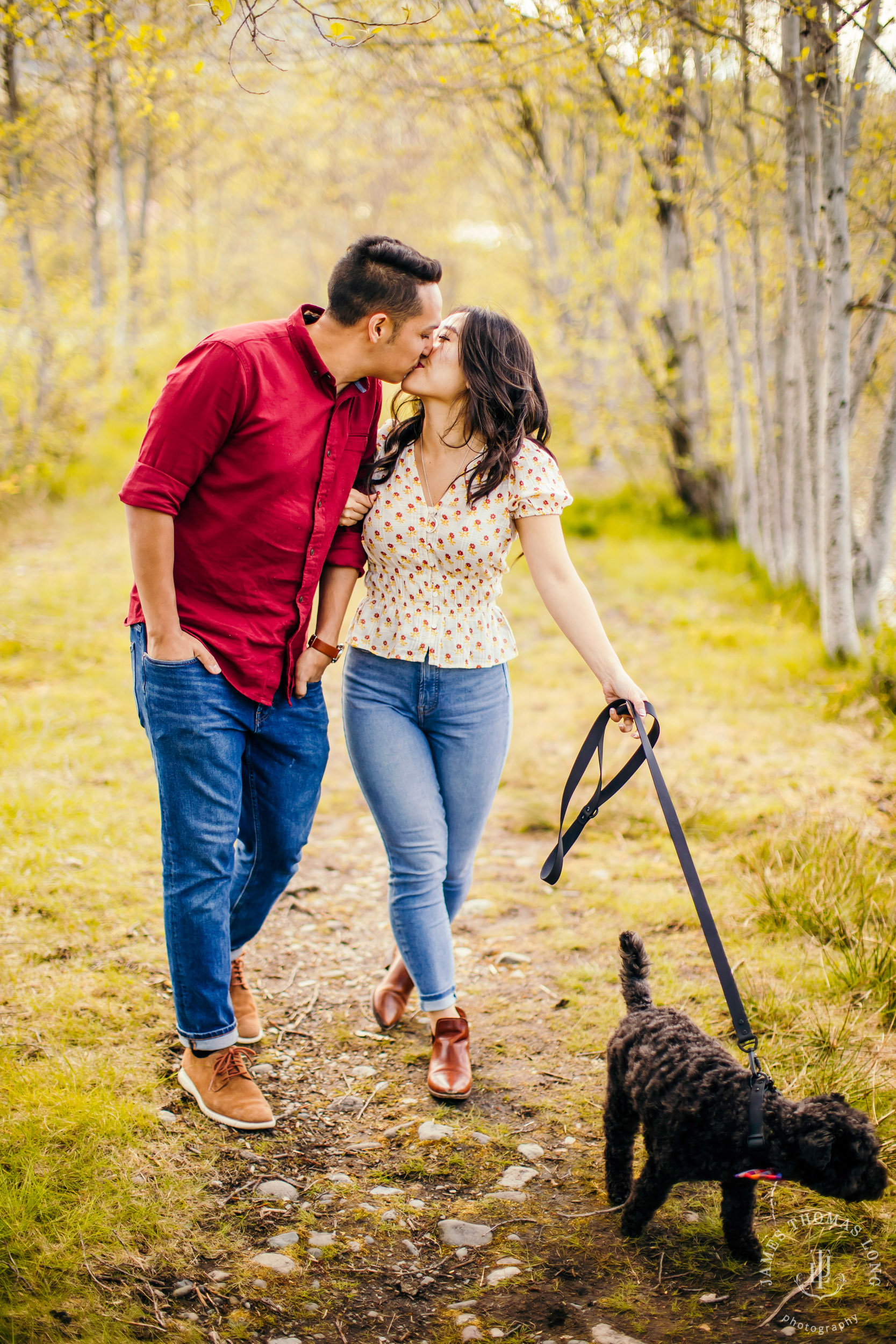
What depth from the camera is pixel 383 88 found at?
355 inches

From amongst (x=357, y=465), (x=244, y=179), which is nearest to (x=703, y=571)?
(x=357, y=465)

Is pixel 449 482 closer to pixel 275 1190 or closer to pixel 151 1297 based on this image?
pixel 275 1190

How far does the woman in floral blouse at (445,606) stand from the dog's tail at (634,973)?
1.95 feet

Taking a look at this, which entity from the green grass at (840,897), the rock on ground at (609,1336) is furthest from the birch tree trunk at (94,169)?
the rock on ground at (609,1336)

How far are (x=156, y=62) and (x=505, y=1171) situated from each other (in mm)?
6677

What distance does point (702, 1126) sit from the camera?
198 centimetres

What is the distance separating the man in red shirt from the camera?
2.22 metres

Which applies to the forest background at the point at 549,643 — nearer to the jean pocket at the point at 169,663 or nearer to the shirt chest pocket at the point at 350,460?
the shirt chest pocket at the point at 350,460

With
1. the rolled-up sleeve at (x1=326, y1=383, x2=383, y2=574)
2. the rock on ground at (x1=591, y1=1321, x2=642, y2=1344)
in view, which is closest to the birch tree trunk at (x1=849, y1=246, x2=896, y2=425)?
the rolled-up sleeve at (x1=326, y1=383, x2=383, y2=574)

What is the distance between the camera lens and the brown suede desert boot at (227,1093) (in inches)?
101

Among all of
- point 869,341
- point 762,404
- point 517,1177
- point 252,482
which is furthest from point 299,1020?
point 762,404

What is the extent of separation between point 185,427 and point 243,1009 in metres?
1.92

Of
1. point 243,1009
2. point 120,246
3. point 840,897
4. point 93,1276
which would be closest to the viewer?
point 93,1276

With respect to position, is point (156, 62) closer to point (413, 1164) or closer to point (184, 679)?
point (184, 679)
